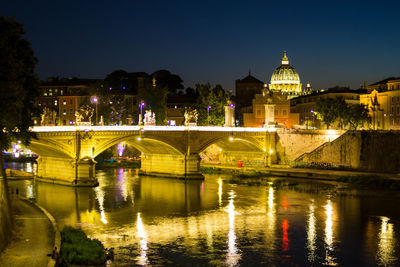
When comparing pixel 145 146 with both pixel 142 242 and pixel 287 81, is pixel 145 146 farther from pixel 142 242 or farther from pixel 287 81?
pixel 287 81

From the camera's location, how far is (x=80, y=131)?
140 ft

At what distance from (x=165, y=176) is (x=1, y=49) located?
3200 cm

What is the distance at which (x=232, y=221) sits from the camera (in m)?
31.0

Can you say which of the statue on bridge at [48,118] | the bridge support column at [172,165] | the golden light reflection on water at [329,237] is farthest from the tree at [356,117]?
the statue on bridge at [48,118]

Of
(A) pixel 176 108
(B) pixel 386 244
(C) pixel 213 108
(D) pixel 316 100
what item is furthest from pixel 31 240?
(D) pixel 316 100

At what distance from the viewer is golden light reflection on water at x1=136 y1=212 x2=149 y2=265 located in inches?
881

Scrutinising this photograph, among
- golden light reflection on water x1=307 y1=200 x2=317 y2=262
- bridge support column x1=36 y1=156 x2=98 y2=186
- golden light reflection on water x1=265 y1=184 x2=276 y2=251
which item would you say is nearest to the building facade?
golden light reflection on water x1=265 y1=184 x2=276 y2=251

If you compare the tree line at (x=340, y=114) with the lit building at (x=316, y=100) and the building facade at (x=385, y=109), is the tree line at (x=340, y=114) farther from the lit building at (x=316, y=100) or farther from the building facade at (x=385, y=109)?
the lit building at (x=316, y=100)

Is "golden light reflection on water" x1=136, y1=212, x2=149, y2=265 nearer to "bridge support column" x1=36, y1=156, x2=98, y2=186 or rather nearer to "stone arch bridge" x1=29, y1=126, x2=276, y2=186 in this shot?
"bridge support column" x1=36, y1=156, x2=98, y2=186

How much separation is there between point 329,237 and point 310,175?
24.1 m

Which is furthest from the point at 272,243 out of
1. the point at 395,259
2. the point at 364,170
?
the point at 364,170

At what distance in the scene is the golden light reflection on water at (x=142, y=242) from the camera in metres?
22.4

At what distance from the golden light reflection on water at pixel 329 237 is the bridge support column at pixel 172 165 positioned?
58.3 ft

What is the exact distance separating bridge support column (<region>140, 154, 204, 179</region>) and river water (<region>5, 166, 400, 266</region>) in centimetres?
345
